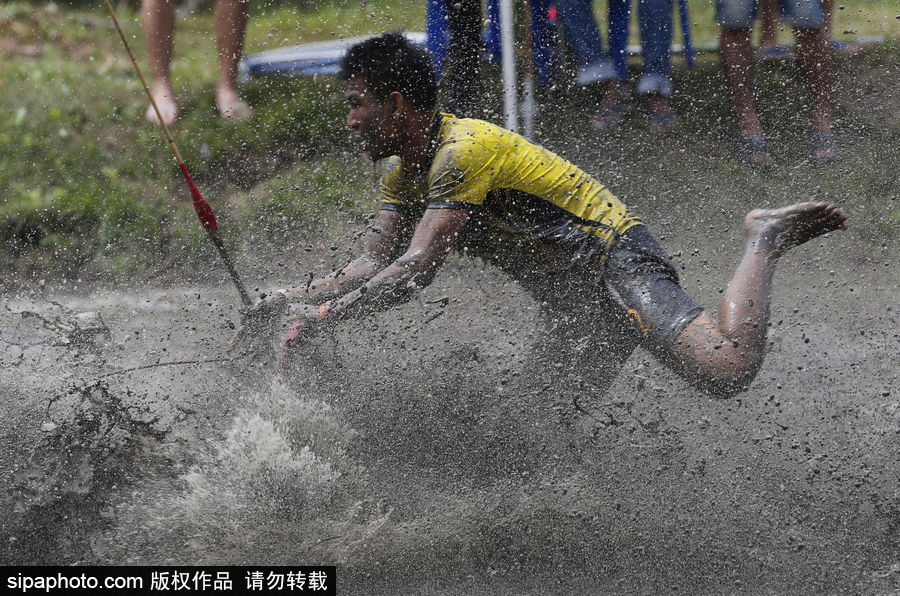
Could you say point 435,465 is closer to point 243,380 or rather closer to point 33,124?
point 243,380

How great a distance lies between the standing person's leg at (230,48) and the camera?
509 cm

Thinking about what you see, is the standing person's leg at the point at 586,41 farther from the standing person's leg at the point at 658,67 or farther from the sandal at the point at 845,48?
the sandal at the point at 845,48

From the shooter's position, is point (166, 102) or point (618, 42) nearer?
point (618, 42)

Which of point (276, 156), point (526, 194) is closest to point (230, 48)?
point (276, 156)

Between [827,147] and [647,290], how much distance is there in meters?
2.22

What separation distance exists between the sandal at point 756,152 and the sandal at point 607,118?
2.16ft

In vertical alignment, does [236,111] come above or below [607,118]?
above

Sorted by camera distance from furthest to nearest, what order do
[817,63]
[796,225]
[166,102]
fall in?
1. [166,102]
2. [817,63]
3. [796,225]

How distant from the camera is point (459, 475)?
9.99 ft

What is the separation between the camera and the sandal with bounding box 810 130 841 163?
4.63 m

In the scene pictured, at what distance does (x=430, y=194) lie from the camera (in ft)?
9.47

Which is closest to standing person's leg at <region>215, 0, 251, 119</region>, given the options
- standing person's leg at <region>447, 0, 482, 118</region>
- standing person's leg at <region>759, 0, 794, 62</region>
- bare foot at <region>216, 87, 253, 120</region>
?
bare foot at <region>216, 87, 253, 120</region>

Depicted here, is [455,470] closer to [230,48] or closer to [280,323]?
[280,323]

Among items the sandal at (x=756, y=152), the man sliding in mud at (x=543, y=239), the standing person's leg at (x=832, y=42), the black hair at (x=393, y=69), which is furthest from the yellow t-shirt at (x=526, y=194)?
the standing person's leg at (x=832, y=42)
